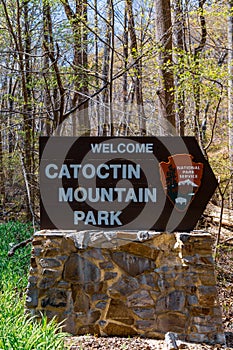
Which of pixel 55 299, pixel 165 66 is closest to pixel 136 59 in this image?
pixel 165 66

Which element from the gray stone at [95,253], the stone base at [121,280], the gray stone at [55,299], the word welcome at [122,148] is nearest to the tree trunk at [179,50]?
the word welcome at [122,148]

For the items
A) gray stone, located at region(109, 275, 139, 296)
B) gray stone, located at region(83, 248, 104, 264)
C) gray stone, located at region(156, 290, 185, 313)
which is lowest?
gray stone, located at region(156, 290, 185, 313)

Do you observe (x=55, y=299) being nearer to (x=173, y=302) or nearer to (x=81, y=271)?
(x=81, y=271)

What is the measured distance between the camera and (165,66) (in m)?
6.35

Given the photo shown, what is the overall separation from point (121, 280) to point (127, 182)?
0.88 m

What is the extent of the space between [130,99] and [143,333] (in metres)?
9.16

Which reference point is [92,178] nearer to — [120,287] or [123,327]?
[120,287]

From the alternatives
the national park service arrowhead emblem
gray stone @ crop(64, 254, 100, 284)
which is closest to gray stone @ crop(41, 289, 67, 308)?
gray stone @ crop(64, 254, 100, 284)

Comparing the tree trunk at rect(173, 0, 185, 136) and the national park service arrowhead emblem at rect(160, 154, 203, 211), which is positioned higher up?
the tree trunk at rect(173, 0, 185, 136)

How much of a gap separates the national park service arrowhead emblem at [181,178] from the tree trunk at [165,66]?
274cm

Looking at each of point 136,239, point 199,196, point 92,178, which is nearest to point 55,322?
point 136,239

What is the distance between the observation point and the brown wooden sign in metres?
3.69

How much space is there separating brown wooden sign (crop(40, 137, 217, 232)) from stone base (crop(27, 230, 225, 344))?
0.14 m

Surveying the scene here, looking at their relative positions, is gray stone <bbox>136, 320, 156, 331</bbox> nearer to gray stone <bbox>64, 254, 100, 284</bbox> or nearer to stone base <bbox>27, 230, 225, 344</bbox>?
stone base <bbox>27, 230, 225, 344</bbox>
